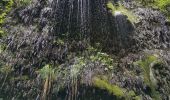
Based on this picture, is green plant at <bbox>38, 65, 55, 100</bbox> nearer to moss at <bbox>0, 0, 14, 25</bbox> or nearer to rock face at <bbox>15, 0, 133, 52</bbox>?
rock face at <bbox>15, 0, 133, 52</bbox>

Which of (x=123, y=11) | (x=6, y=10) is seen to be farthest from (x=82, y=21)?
(x=6, y=10)

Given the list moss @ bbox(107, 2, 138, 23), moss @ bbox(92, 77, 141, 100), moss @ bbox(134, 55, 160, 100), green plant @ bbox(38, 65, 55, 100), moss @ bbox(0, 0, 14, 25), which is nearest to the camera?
moss @ bbox(92, 77, 141, 100)

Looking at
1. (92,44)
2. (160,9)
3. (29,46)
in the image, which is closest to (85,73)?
(92,44)

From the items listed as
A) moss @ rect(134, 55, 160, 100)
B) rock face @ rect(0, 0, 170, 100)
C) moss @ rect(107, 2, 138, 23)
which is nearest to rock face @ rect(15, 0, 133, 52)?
rock face @ rect(0, 0, 170, 100)

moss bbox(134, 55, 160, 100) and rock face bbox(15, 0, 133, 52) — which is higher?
rock face bbox(15, 0, 133, 52)

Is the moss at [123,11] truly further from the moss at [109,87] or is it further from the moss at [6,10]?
the moss at [6,10]

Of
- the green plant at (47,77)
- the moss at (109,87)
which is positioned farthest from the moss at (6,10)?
the moss at (109,87)
